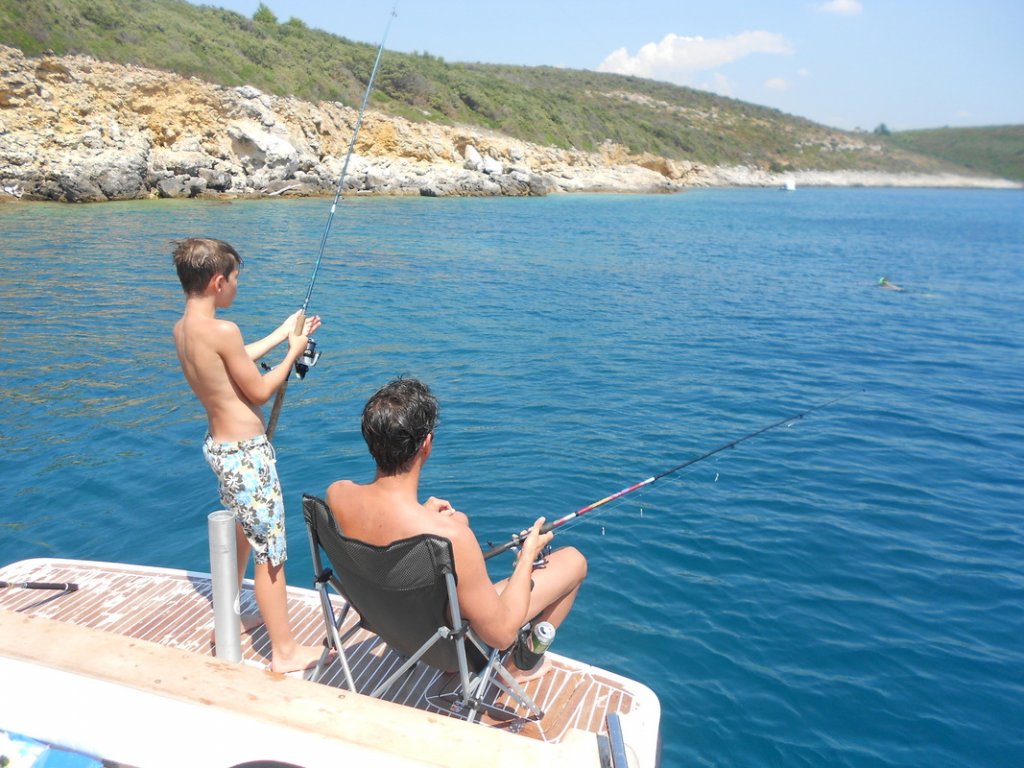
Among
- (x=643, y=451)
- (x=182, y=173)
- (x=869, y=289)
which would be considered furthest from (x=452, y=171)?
(x=643, y=451)

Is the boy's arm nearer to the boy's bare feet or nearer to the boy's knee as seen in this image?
the boy's bare feet

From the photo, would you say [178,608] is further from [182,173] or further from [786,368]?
[182,173]

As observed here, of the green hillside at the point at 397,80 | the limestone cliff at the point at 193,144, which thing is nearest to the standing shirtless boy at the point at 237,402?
the limestone cliff at the point at 193,144

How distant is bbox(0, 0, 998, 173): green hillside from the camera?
3706 centimetres

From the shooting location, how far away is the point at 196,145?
3625 cm

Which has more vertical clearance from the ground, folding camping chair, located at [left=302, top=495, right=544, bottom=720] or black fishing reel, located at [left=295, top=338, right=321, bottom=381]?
black fishing reel, located at [left=295, top=338, right=321, bottom=381]

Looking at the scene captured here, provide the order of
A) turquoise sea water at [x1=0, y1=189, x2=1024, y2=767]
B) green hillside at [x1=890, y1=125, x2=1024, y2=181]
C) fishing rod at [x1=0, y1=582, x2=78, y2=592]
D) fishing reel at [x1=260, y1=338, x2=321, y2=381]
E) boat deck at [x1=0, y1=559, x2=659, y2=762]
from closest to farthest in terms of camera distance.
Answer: boat deck at [x1=0, y1=559, x2=659, y2=762] < fishing reel at [x1=260, y1=338, x2=321, y2=381] < fishing rod at [x1=0, y1=582, x2=78, y2=592] < turquoise sea water at [x1=0, y1=189, x2=1024, y2=767] < green hillside at [x1=890, y1=125, x2=1024, y2=181]

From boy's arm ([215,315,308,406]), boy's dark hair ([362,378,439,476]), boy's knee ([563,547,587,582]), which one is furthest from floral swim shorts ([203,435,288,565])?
boy's knee ([563,547,587,582])

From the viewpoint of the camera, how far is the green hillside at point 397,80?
3706 centimetres

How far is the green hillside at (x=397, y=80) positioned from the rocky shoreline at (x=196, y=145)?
1.78 m

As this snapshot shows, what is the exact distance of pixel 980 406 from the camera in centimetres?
1059

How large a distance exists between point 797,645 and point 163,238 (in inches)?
866

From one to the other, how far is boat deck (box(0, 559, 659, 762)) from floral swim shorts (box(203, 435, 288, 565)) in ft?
1.93

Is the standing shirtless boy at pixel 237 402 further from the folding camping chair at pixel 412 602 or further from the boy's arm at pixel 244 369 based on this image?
the folding camping chair at pixel 412 602
